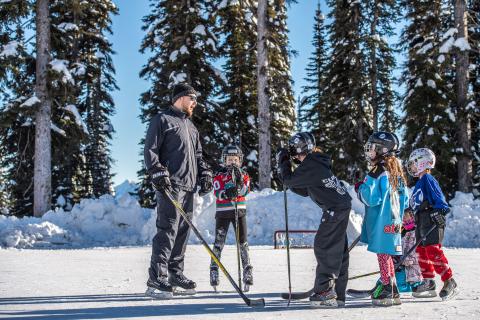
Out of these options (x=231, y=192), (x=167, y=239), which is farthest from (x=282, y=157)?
(x=167, y=239)

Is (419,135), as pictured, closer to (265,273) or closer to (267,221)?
(267,221)

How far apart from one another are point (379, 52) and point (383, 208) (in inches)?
843

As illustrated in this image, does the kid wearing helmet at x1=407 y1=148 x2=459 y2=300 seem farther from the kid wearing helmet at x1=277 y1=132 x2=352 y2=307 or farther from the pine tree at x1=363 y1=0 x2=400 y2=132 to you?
the pine tree at x1=363 y1=0 x2=400 y2=132

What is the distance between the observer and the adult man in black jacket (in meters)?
5.73

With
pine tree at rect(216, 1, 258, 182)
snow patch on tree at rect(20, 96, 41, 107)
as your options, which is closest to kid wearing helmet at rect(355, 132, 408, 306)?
snow patch on tree at rect(20, 96, 41, 107)

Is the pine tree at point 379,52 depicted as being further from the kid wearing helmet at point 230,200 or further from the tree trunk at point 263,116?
the kid wearing helmet at point 230,200

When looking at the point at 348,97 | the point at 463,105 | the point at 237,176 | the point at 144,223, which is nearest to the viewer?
the point at 237,176

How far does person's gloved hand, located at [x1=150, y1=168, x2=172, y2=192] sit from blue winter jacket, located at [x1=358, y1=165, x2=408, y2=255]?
2113 millimetres

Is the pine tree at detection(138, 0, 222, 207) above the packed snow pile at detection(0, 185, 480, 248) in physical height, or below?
above

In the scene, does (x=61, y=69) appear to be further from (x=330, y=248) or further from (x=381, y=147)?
(x=330, y=248)

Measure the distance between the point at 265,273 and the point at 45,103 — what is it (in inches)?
451

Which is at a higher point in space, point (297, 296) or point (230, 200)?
point (230, 200)

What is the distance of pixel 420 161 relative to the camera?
621cm

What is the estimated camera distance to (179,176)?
606 centimetres
